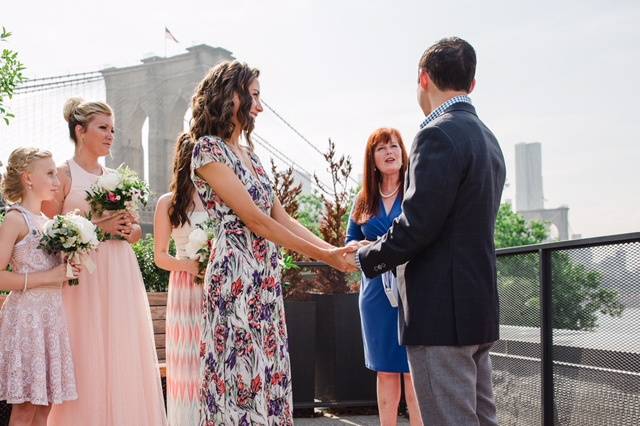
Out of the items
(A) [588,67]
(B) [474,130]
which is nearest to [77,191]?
(B) [474,130]

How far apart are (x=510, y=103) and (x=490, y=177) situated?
112 m

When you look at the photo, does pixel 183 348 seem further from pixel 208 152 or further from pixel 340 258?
pixel 208 152

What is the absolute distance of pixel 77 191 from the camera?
12.4 ft

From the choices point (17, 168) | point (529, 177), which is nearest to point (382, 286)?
point (17, 168)

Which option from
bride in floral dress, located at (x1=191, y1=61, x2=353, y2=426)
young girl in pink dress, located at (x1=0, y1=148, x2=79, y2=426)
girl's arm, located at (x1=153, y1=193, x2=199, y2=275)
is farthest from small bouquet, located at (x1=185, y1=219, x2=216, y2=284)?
bride in floral dress, located at (x1=191, y1=61, x2=353, y2=426)

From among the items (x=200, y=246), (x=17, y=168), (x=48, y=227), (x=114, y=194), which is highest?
(x=17, y=168)

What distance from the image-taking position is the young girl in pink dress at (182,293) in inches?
150

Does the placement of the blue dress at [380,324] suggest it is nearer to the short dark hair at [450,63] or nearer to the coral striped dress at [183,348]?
the coral striped dress at [183,348]

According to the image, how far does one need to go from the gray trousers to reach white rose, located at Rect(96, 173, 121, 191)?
1942mm

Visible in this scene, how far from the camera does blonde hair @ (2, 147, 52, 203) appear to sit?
3561 mm

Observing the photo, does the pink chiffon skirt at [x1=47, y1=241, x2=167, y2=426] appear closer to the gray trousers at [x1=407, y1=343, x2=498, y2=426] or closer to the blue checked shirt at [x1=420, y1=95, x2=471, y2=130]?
the gray trousers at [x1=407, y1=343, x2=498, y2=426]

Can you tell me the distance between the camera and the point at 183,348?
3.83 meters

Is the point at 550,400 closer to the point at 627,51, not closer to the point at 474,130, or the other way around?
the point at 474,130

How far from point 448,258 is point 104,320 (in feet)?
7.03
